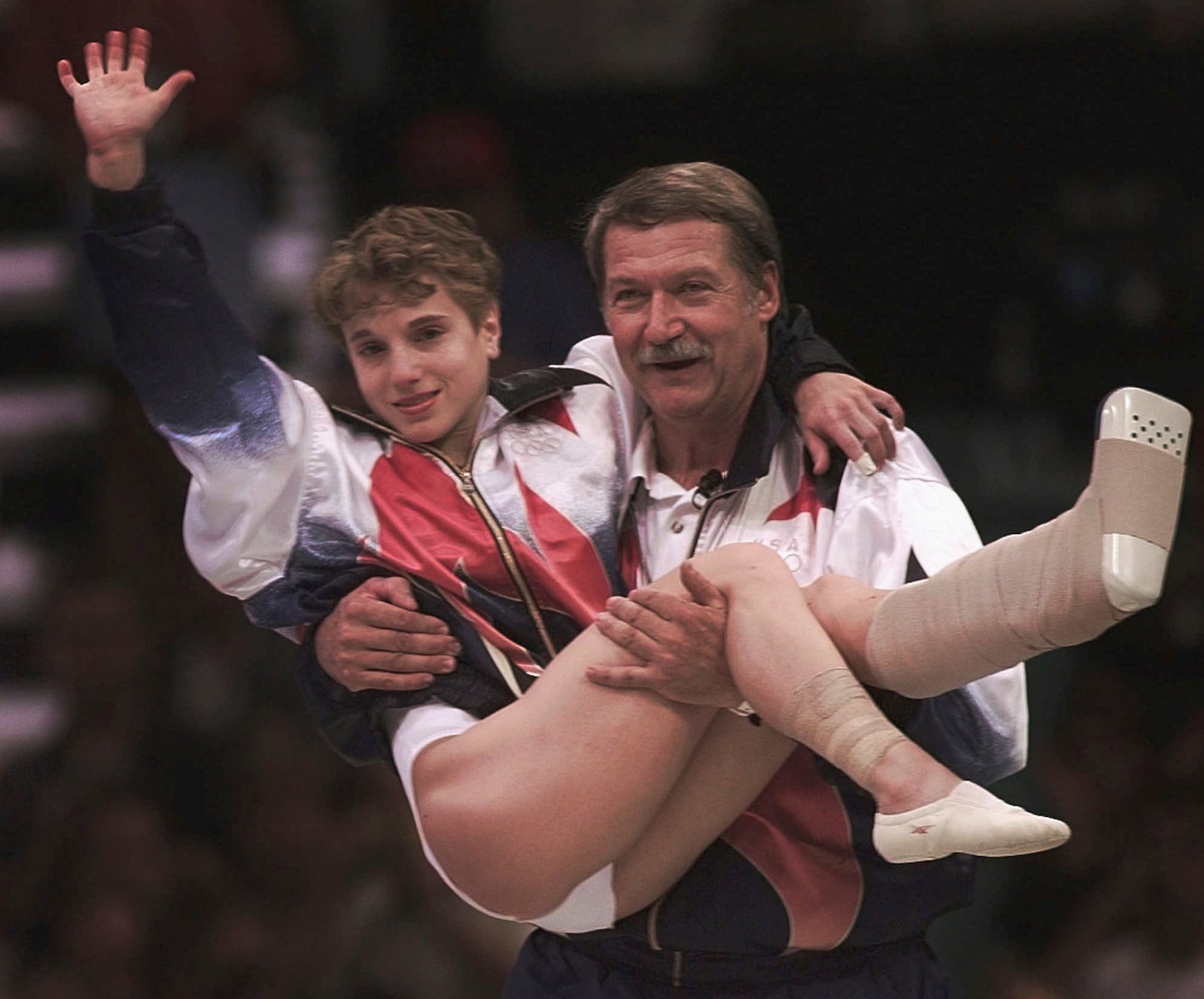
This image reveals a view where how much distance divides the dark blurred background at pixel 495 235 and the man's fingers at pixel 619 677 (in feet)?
4.94

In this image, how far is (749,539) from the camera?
7.04 feet

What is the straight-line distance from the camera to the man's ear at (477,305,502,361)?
2.23 meters

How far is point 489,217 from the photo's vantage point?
3.54m

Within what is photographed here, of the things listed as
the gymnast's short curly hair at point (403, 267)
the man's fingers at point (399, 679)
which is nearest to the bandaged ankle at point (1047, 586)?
the man's fingers at point (399, 679)

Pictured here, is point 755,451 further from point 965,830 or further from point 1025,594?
point 965,830

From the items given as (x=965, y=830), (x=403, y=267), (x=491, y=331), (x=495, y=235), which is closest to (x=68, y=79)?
(x=403, y=267)

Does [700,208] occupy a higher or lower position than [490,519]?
higher

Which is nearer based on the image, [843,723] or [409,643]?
[843,723]

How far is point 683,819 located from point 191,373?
0.66 meters

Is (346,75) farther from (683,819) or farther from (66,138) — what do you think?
(683,819)

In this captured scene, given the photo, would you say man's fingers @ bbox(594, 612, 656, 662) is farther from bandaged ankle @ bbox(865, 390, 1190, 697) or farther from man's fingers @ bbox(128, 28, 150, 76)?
man's fingers @ bbox(128, 28, 150, 76)

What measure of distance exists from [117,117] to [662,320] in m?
0.58

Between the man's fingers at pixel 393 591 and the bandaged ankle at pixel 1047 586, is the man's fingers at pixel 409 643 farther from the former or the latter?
the bandaged ankle at pixel 1047 586

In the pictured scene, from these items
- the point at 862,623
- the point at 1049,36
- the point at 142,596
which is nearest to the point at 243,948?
the point at 142,596
